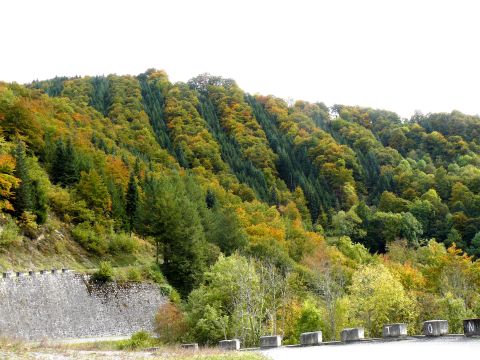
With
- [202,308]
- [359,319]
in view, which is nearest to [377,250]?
[359,319]

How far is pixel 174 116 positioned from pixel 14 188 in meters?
105

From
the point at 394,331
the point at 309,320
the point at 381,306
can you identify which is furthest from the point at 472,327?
the point at 381,306

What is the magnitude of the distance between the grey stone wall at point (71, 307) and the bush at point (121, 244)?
890cm

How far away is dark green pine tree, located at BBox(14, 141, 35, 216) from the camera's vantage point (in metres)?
51.3

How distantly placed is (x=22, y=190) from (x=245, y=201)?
59675 millimetres

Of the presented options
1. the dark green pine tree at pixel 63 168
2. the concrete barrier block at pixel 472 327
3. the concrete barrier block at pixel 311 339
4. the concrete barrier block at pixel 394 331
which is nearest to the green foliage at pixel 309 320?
the concrete barrier block at pixel 311 339

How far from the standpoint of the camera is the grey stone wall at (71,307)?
3806 centimetres

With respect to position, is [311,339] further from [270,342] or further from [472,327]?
[472,327]

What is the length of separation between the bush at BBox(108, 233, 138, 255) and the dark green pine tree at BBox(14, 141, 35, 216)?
33.5 ft

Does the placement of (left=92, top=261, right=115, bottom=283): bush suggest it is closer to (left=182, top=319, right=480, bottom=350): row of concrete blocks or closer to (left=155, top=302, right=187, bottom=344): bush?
(left=155, top=302, right=187, bottom=344): bush

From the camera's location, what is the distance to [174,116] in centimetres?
15525

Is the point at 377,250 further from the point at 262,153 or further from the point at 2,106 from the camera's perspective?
the point at 2,106

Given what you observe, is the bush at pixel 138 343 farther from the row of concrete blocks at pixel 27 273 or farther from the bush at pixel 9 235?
the bush at pixel 9 235

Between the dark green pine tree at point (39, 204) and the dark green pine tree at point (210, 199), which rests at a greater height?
the dark green pine tree at point (210, 199)
